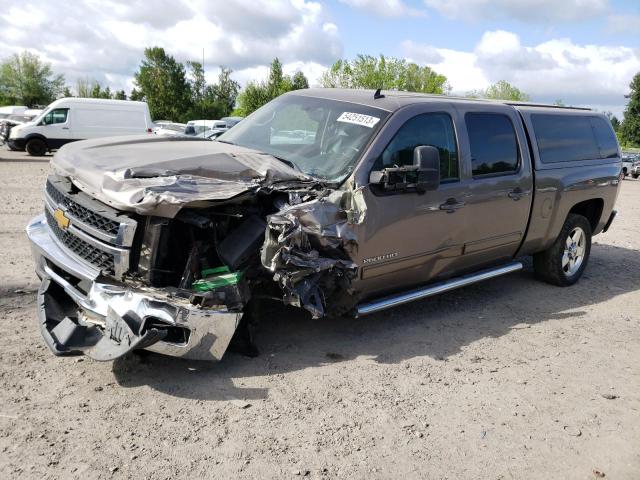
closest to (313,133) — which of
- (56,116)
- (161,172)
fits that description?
(161,172)

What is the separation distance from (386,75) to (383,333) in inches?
2019

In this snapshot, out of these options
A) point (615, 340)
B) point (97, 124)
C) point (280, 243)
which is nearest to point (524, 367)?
point (615, 340)

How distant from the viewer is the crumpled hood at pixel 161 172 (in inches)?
126

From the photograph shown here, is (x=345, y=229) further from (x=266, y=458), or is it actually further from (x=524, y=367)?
(x=524, y=367)

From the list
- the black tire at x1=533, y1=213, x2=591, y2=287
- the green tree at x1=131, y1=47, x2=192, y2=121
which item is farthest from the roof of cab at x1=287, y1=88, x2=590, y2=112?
the green tree at x1=131, y1=47, x2=192, y2=121

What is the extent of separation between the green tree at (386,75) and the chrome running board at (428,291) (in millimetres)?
48660

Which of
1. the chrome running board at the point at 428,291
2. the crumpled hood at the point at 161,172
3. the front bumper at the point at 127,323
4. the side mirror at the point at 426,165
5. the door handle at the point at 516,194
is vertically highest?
the side mirror at the point at 426,165

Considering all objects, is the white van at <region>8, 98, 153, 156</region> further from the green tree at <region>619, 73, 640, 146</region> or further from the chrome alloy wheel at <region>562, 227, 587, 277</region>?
the green tree at <region>619, 73, 640, 146</region>

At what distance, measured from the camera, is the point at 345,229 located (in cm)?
376

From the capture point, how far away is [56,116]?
67.5ft

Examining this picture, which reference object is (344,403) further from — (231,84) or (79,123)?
(231,84)

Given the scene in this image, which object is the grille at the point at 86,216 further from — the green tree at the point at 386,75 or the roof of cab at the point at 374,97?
the green tree at the point at 386,75

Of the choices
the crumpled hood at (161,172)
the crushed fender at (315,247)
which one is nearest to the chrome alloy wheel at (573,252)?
the crushed fender at (315,247)

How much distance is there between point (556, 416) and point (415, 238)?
1634mm
